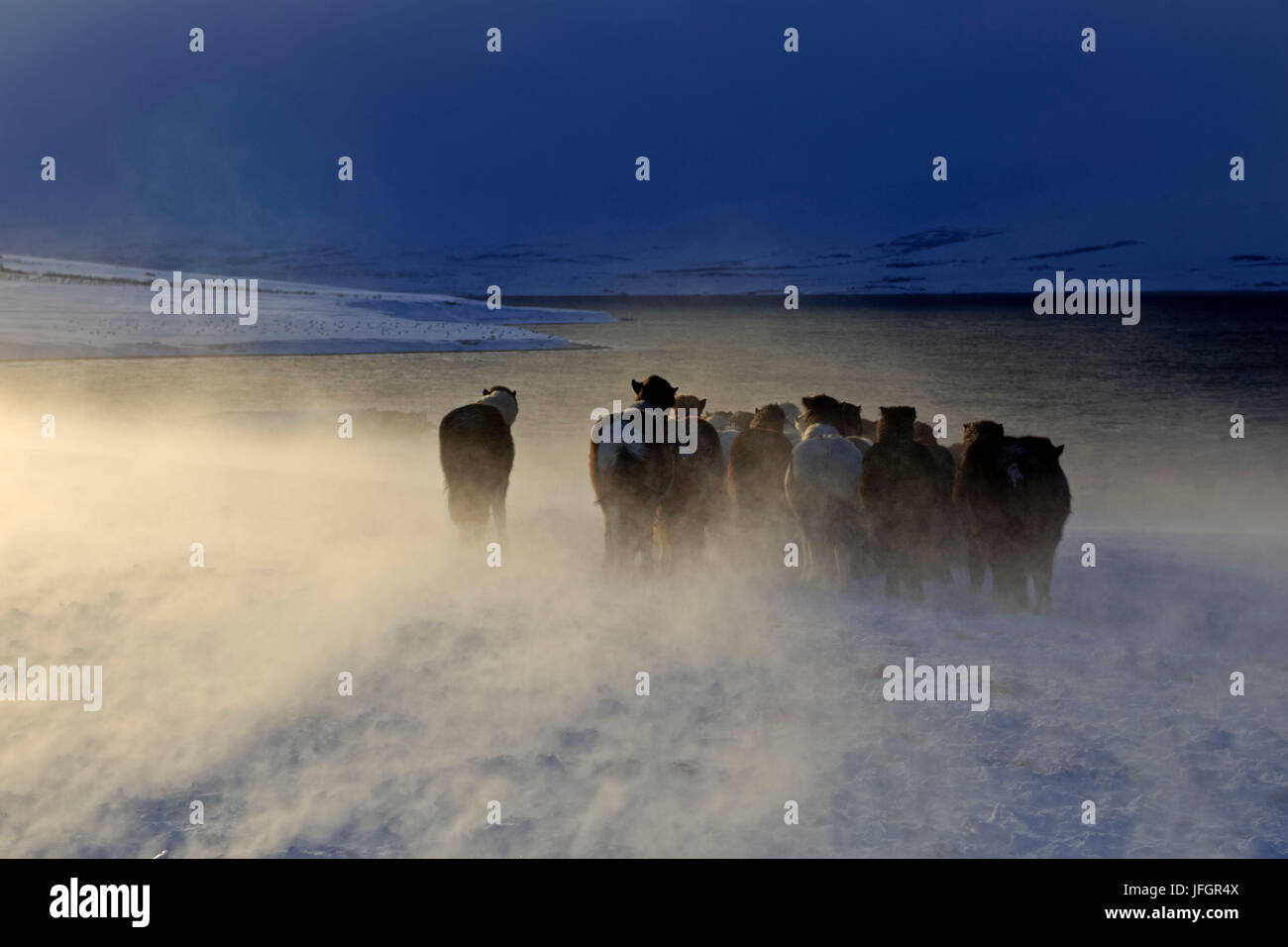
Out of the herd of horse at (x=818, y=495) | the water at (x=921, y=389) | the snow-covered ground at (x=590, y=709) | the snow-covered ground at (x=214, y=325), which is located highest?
the snow-covered ground at (x=214, y=325)

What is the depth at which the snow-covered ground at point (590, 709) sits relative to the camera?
5.39m

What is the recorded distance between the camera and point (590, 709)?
6734 mm

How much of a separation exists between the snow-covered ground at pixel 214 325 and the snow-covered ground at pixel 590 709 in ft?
148

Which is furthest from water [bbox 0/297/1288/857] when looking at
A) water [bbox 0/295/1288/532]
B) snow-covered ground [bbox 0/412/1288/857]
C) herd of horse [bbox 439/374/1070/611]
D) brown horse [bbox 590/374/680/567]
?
water [bbox 0/295/1288/532]

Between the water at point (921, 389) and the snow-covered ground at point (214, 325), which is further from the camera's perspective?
the snow-covered ground at point (214, 325)

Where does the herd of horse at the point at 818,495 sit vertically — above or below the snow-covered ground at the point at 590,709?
above

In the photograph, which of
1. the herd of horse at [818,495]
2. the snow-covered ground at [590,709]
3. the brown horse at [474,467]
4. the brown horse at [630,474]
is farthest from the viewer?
the brown horse at [474,467]

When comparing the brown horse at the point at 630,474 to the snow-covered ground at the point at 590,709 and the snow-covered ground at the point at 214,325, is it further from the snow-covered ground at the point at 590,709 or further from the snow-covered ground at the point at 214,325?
the snow-covered ground at the point at 214,325

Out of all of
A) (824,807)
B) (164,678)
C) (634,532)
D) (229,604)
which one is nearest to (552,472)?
(634,532)

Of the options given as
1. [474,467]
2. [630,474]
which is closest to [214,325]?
[474,467]

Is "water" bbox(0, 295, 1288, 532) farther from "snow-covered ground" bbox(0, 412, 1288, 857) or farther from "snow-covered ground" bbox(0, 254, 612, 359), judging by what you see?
"snow-covered ground" bbox(0, 412, 1288, 857)

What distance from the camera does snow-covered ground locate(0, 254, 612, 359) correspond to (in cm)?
5288

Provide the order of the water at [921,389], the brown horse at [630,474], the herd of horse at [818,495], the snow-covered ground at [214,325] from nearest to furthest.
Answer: the herd of horse at [818,495] → the brown horse at [630,474] → the water at [921,389] → the snow-covered ground at [214,325]

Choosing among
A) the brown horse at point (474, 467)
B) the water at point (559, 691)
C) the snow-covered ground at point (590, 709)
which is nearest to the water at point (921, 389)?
the water at point (559, 691)
